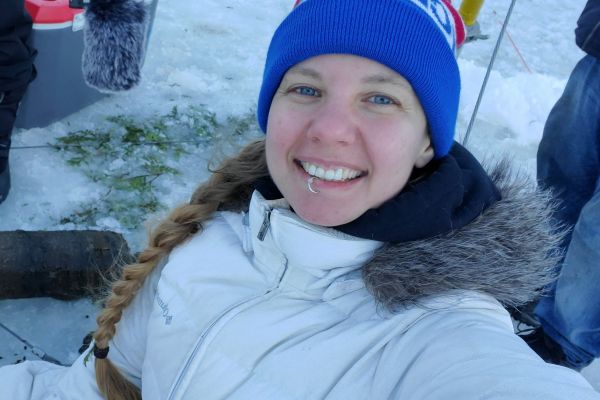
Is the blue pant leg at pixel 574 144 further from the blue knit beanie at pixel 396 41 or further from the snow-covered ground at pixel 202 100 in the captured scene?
the blue knit beanie at pixel 396 41

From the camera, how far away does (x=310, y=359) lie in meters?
1.04

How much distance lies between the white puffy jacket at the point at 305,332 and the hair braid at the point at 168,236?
0.12ft

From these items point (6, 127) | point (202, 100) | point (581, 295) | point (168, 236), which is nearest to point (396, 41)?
point (168, 236)

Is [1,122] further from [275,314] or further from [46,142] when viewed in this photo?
[275,314]

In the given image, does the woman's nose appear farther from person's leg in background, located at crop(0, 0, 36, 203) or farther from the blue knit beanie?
person's leg in background, located at crop(0, 0, 36, 203)

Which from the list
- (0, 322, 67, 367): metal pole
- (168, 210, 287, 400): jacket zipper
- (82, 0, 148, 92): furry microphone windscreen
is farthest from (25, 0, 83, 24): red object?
(168, 210, 287, 400): jacket zipper

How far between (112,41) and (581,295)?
1935 millimetres

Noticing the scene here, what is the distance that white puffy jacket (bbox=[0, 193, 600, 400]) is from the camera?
88 centimetres

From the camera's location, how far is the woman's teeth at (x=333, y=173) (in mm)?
1100

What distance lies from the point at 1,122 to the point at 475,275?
202 cm

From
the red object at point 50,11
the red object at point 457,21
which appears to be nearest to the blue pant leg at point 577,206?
the red object at point 457,21

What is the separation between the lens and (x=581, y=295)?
6.97 feet

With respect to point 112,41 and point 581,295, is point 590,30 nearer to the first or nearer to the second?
point 581,295

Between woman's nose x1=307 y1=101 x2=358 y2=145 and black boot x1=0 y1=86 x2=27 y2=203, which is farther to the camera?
black boot x1=0 y1=86 x2=27 y2=203
